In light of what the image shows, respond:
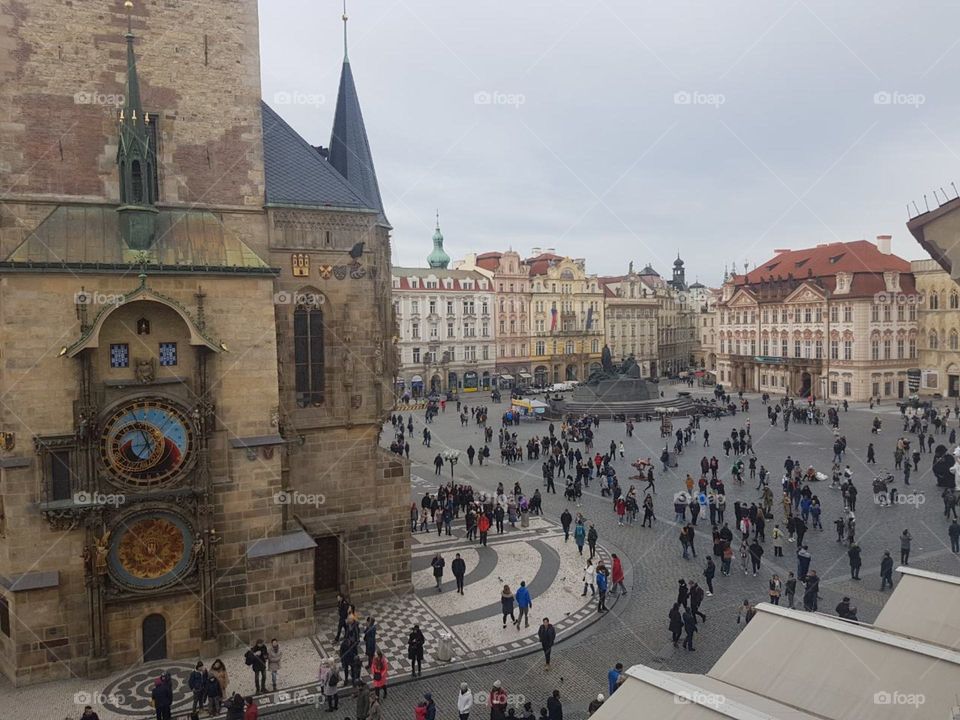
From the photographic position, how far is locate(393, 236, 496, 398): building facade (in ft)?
256

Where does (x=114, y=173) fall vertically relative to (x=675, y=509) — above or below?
above

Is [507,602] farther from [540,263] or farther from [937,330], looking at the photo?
[540,263]

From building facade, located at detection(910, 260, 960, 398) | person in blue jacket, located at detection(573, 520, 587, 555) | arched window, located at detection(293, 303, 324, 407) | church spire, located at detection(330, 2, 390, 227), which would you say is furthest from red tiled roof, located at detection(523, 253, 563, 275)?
arched window, located at detection(293, 303, 324, 407)

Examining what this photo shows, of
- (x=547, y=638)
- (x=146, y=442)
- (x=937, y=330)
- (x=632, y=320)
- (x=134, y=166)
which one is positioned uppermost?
(x=134, y=166)

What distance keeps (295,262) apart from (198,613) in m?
9.17

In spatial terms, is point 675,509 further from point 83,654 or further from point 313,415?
point 83,654

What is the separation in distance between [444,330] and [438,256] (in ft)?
54.8

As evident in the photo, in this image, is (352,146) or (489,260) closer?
(352,146)

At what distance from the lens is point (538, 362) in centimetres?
8981

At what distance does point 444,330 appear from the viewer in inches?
3189

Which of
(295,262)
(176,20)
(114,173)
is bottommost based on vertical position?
(295,262)

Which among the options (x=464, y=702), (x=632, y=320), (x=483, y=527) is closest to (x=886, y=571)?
(x=483, y=527)

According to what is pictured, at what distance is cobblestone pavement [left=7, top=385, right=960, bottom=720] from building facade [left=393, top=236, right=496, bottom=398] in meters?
42.3

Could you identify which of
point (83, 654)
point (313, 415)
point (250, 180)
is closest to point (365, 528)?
point (313, 415)
